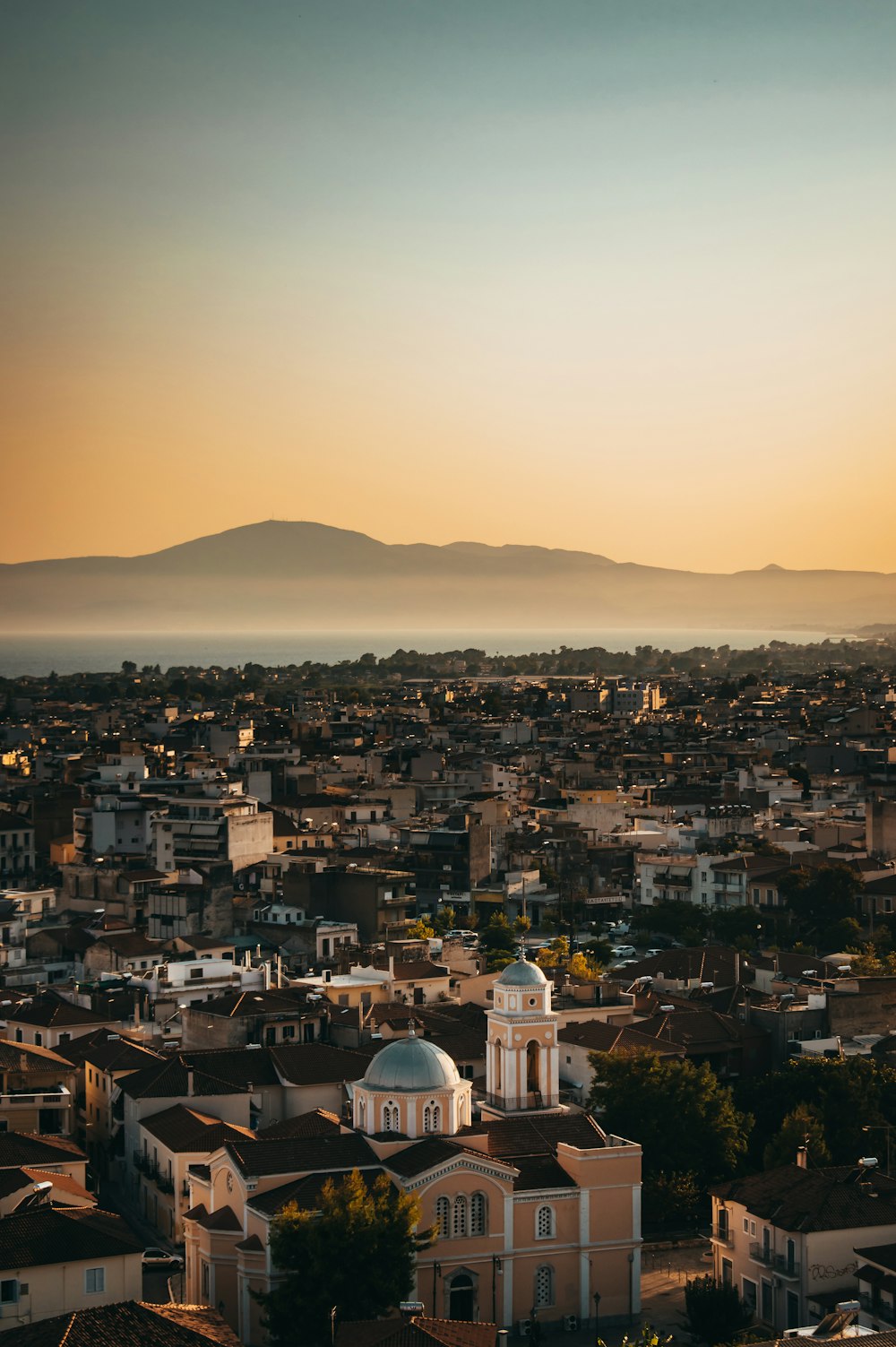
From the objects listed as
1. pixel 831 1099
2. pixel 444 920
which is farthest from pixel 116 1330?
pixel 444 920

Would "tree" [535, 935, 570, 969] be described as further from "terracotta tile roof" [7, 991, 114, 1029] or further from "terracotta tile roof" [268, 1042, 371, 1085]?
"terracotta tile roof" [268, 1042, 371, 1085]

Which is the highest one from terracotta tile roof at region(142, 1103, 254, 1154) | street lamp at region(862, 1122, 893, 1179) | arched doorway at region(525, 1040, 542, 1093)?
arched doorway at region(525, 1040, 542, 1093)

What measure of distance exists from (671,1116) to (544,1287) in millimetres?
4042

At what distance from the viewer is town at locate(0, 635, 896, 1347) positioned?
887 inches

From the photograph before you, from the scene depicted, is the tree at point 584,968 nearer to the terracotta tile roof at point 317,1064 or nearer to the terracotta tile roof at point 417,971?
the terracotta tile roof at point 417,971

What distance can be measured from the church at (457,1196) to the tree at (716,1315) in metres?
1.43

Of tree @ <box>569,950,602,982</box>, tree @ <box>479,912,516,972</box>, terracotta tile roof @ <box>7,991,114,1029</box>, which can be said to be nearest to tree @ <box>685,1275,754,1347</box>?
tree @ <box>569,950,602,982</box>

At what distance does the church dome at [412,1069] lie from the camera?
2409cm

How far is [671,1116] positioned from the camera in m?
27.3

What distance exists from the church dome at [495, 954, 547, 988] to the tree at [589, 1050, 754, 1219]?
2.14 m

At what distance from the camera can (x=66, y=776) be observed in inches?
2702

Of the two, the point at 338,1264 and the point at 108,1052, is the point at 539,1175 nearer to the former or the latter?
the point at 338,1264

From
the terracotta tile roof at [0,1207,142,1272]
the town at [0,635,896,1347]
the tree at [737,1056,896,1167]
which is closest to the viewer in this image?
the terracotta tile roof at [0,1207,142,1272]

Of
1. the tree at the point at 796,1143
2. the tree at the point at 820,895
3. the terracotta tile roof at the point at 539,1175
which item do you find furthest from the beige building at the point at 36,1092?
the tree at the point at 820,895
